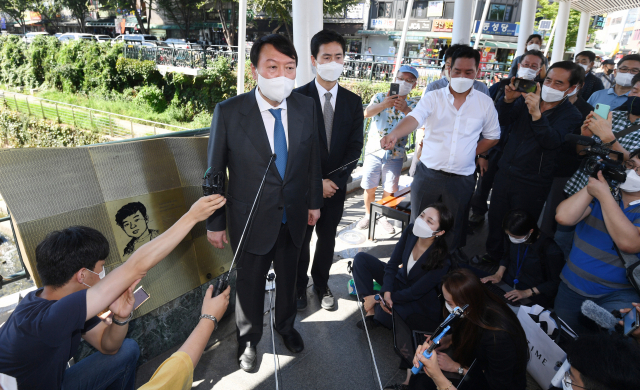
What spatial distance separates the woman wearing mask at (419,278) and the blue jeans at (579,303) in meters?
0.81

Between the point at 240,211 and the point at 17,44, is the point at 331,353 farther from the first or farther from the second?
the point at 17,44

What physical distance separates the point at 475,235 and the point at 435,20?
1171 inches

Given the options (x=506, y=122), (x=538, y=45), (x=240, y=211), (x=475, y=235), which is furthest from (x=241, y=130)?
(x=538, y=45)

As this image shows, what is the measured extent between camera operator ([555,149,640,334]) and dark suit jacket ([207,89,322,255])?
1641mm

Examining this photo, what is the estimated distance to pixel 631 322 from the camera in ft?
6.59

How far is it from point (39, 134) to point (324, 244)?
24919 millimetres

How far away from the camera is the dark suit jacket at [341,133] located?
2734 mm

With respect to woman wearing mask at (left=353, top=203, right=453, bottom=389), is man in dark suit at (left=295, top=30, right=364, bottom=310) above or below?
above

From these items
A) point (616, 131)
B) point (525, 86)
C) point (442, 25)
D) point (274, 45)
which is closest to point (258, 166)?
point (274, 45)

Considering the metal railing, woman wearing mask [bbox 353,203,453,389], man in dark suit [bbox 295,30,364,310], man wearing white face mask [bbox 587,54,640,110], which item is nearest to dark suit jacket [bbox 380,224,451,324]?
woman wearing mask [bbox 353,203,453,389]

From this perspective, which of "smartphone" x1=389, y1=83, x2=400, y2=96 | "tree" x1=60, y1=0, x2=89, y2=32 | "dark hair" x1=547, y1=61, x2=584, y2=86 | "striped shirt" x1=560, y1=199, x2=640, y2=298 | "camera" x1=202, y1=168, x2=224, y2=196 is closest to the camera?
"camera" x1=202, y1=168, x2=224, y2=196

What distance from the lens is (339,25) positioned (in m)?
31.7

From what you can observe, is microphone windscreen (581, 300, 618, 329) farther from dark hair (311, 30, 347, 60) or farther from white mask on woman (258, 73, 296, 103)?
dark hair (311, 30, 347, 60)

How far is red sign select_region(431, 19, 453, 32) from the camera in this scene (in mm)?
28791
